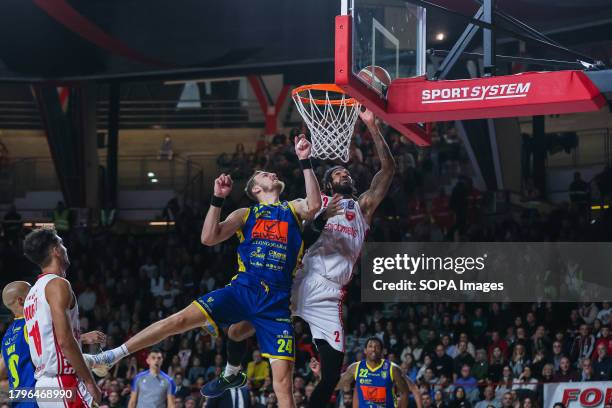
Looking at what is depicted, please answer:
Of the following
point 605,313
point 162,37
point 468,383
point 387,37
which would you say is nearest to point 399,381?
point 468,383

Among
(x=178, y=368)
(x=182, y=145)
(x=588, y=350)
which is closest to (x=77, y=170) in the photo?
(x=182, y=145)

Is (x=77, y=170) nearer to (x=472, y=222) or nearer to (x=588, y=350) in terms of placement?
(x=472, y=222)

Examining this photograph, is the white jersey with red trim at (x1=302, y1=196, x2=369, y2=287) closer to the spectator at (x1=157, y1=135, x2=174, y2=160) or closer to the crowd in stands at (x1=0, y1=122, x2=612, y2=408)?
the crowd in stands at (x1=0, y1=122, x2=612, y2=408)

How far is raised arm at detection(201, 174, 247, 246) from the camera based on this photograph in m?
7.89

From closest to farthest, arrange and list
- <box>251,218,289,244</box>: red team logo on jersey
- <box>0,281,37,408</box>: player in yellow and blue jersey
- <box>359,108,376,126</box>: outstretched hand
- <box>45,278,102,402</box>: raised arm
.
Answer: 1. <box>45,278,102,402</box>: raised arm
2. <box>0,281,37,408</box>: player in yellow and blue jersey
3. <box>251,218,289,244</box>: red team logo on jersey
4. <box>359,108,376,126</box>: outstretched hand

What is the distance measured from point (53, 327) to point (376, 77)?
3745 mm

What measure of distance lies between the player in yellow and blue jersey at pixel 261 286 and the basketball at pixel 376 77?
2.80ft

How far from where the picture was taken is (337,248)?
28.5ft

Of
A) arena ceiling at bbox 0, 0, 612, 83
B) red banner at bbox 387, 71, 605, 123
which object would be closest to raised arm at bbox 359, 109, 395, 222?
red banner at bbox 387, 71, 605, 123

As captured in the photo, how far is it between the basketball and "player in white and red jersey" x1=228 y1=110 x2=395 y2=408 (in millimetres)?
365

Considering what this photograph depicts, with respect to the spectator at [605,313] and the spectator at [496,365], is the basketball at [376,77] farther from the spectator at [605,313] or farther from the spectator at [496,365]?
the spectator at [605,313]

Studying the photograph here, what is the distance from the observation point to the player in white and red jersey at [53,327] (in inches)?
248

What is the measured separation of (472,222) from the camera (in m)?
19.4

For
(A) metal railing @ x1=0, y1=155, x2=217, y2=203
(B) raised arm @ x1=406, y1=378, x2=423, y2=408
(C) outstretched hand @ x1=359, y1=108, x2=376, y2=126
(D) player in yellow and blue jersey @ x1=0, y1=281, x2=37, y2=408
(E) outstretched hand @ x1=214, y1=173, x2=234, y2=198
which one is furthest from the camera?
(A) metal railing @ x1=0, y1=155, x2=217, y2=203
